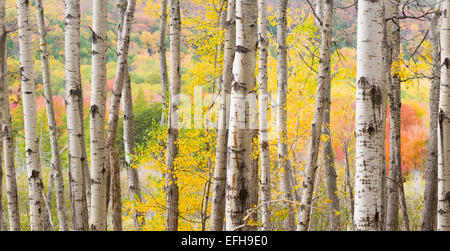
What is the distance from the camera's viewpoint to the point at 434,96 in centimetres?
641

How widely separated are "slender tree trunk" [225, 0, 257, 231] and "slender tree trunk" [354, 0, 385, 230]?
758 millimetres

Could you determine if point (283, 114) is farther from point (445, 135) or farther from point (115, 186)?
point (445, 135)

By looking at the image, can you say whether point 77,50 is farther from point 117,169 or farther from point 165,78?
point 165,78

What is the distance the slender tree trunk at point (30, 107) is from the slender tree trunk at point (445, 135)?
4.27 m

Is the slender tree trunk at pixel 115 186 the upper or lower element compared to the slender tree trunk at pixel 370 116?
lower

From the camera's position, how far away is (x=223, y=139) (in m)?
3.72

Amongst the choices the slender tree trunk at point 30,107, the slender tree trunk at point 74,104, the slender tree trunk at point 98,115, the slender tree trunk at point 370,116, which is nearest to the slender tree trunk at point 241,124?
the slender tree trunk at point 370,116

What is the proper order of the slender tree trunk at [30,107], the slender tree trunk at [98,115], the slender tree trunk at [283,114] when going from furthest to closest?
the slender tree trunk at [283,114] < the slender tree trunk at [30,107] < the slender tree trunk at [98,115]

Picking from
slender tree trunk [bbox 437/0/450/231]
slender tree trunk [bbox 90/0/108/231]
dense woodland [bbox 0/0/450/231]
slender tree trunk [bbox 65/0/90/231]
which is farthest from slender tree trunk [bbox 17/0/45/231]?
slender tree trunk [bbox 437/0/450/231]

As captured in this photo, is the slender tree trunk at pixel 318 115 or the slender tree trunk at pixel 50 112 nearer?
the slender tree trunk at pixel 318 115

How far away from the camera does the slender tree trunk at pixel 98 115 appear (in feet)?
12.0

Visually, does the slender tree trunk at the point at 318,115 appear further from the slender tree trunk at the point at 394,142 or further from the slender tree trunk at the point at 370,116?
the slender tree trunk at the point at 370,116

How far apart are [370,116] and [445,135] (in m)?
1.53
